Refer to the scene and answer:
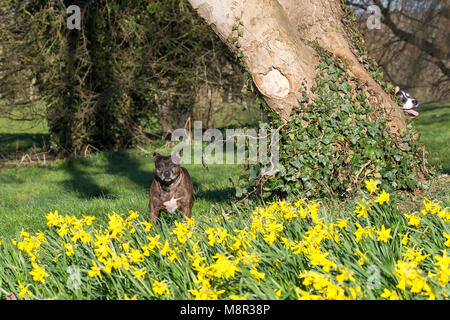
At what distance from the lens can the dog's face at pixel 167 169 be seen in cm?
505

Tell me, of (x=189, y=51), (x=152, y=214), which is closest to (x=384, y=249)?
(x=152, y=214)

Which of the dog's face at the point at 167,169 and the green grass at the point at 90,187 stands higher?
the dog's face at the point at 167,169

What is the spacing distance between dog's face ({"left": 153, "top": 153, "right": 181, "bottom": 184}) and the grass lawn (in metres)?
0.30

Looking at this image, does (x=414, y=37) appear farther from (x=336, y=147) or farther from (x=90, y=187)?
(x=336, y=147)

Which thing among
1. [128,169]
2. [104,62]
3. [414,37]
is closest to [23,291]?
[128,169]

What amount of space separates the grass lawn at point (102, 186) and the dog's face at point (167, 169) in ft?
0.98

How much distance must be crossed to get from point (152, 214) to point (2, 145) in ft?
46.0

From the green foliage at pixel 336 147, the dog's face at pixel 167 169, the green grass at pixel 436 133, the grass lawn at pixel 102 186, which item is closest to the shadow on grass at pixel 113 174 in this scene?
the grass lawn at pixel 102 186

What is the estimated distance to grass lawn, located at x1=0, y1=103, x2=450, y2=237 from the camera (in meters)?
6.13

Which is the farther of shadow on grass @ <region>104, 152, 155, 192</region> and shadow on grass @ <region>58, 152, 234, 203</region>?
shadow on grass @ <region>104, 152, 155, 192</region>

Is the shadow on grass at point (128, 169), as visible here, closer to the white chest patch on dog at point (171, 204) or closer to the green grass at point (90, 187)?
the green grass at point (90, 187)

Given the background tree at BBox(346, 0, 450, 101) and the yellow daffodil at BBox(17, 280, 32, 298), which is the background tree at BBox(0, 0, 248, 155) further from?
the yellow daffodil at BBox(17, 280, 32, 298)

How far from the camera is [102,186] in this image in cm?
979

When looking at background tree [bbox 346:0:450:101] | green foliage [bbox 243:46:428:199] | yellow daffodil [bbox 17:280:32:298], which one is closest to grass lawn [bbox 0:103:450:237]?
green foliage [bbox 243:46:428:199]
